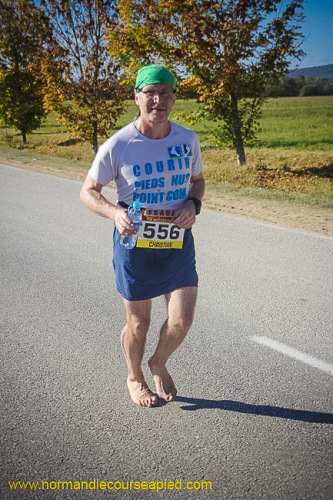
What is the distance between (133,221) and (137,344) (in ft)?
2.85

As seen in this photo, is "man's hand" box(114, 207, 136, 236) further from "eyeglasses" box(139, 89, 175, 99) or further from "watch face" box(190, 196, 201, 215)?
"eyeglasses" box(139, 89, 175, 99)

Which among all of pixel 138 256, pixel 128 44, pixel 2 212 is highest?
pixel 128 44

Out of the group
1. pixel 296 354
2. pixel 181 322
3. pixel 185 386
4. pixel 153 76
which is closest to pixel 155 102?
pixel 153 76

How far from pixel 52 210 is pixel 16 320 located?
5.06 meters

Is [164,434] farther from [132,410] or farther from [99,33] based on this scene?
[99,33]

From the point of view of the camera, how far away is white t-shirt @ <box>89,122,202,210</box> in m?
2.87

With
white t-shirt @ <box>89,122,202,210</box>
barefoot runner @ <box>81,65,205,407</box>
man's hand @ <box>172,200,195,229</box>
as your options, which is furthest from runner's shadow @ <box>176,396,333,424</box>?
white t-shirt @ <box>89,122,202,210</box>

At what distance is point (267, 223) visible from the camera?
26.9ft

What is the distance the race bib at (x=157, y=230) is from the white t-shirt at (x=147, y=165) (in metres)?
0.06

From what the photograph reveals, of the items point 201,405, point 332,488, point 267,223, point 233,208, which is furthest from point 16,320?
point 233,208

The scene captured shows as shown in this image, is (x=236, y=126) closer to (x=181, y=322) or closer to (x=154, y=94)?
(x=154, y=94)

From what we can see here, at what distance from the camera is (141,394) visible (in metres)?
3.27

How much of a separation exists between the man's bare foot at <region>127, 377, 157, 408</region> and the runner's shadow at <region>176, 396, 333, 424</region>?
0.64 ft

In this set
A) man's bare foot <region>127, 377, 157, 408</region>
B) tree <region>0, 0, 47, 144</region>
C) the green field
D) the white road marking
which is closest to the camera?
man's bare foot <region>127, 377, 157, 408</region>
